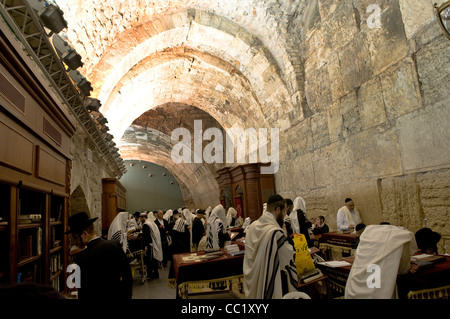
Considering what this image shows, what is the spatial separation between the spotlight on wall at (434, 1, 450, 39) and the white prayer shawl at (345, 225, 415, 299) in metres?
2.48

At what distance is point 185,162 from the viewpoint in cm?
2192

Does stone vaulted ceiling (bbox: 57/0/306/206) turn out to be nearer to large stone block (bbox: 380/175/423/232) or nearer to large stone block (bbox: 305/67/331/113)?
large stone block (bbox: 305/67/331/113)

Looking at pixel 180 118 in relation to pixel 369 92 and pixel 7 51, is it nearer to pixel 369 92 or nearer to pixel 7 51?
pixel 369 92

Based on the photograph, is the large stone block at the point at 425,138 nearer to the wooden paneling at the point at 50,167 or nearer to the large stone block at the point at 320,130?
the large stone block at the point at 320,130

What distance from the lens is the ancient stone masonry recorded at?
196 inches

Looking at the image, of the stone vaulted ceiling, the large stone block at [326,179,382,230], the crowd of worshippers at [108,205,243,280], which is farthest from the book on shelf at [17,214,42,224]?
the large stone block at [326,179,382,230]

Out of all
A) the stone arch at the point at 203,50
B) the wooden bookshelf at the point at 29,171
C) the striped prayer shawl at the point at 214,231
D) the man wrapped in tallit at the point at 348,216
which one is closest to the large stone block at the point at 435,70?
the man wrapped in tallit at the point at 348,216

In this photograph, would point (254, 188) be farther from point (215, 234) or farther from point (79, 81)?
point (79, 81)

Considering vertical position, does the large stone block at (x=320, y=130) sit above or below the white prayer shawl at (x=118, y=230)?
above

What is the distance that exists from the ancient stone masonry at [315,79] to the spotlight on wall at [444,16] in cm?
105

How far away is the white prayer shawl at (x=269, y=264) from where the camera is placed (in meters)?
2.72

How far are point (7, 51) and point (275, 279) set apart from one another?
2809mm

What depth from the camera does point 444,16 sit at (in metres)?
3.59
